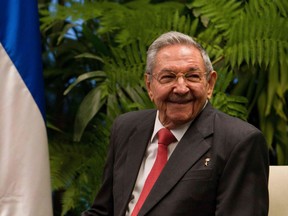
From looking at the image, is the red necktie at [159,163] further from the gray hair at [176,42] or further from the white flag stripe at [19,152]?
the white flag stripe at [19,152]

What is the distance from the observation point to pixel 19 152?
2.69 m

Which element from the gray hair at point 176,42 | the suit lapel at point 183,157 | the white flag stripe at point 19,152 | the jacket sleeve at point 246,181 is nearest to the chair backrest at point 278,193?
the jacket sleeve at point 246,181

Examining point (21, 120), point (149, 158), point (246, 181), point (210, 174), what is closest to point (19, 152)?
point (21, 120)

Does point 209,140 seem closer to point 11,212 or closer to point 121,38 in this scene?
point 11,212

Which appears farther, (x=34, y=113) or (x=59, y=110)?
(x=59, y=110)

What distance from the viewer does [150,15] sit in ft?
11.3

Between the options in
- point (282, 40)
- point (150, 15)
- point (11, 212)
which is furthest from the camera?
point (150, 15)

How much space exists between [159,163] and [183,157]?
104 mm

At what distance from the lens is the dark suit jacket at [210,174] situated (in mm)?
1917

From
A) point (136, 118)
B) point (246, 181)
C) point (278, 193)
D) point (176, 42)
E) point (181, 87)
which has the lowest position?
point (278, 193)

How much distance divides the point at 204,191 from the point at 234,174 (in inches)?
4.4

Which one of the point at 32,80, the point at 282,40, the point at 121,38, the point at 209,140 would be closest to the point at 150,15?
the point at 121,38

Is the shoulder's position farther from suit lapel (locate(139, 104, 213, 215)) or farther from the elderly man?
suit lapel (locate(139, 104, 213, 215))

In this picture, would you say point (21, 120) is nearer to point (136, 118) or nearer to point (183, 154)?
point (136, 118)
